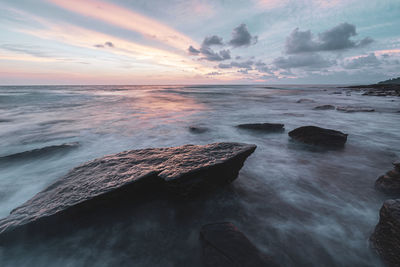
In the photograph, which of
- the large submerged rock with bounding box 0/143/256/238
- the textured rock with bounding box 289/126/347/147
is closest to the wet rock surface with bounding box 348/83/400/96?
the textured rock with bounding box 289/126/347/147

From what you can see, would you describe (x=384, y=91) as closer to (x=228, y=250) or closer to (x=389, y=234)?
(x=389, y=234)

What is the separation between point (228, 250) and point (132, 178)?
1.50m

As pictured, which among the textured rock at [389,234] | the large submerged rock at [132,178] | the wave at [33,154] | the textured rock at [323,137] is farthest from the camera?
the textured rock at [323,137]

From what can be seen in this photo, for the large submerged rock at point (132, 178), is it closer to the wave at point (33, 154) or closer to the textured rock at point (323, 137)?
the wave at point (33, 154)

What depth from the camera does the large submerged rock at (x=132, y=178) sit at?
86.9 inches

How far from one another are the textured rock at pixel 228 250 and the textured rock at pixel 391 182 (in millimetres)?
2609

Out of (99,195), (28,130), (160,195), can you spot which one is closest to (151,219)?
(160,195)

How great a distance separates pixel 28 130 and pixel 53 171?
18.3 ft

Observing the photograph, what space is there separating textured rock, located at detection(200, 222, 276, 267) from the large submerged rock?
786 mm

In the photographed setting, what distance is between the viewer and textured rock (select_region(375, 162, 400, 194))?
2791 millimetres

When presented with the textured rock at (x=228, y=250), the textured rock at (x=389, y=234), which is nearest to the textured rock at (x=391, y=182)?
the textured rock at (x=389, y=234)

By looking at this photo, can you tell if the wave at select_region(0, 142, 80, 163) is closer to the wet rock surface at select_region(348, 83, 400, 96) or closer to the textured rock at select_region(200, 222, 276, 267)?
the textured rock at select_region(200, 222, 276, 267)

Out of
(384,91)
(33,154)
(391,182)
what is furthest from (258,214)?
(384,91)

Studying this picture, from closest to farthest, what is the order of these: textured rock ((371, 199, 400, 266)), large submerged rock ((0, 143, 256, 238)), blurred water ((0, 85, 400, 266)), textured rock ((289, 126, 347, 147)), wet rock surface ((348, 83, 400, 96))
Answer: textured rock ((371, 199, 400, 266))
blurred water ((0, 85, 400, 266))
large submerged rock ((0, 143, 256, 238))
textured rock ((289, 126, 347, 147))
wet rock surface ((348, 83, 400, 96))
